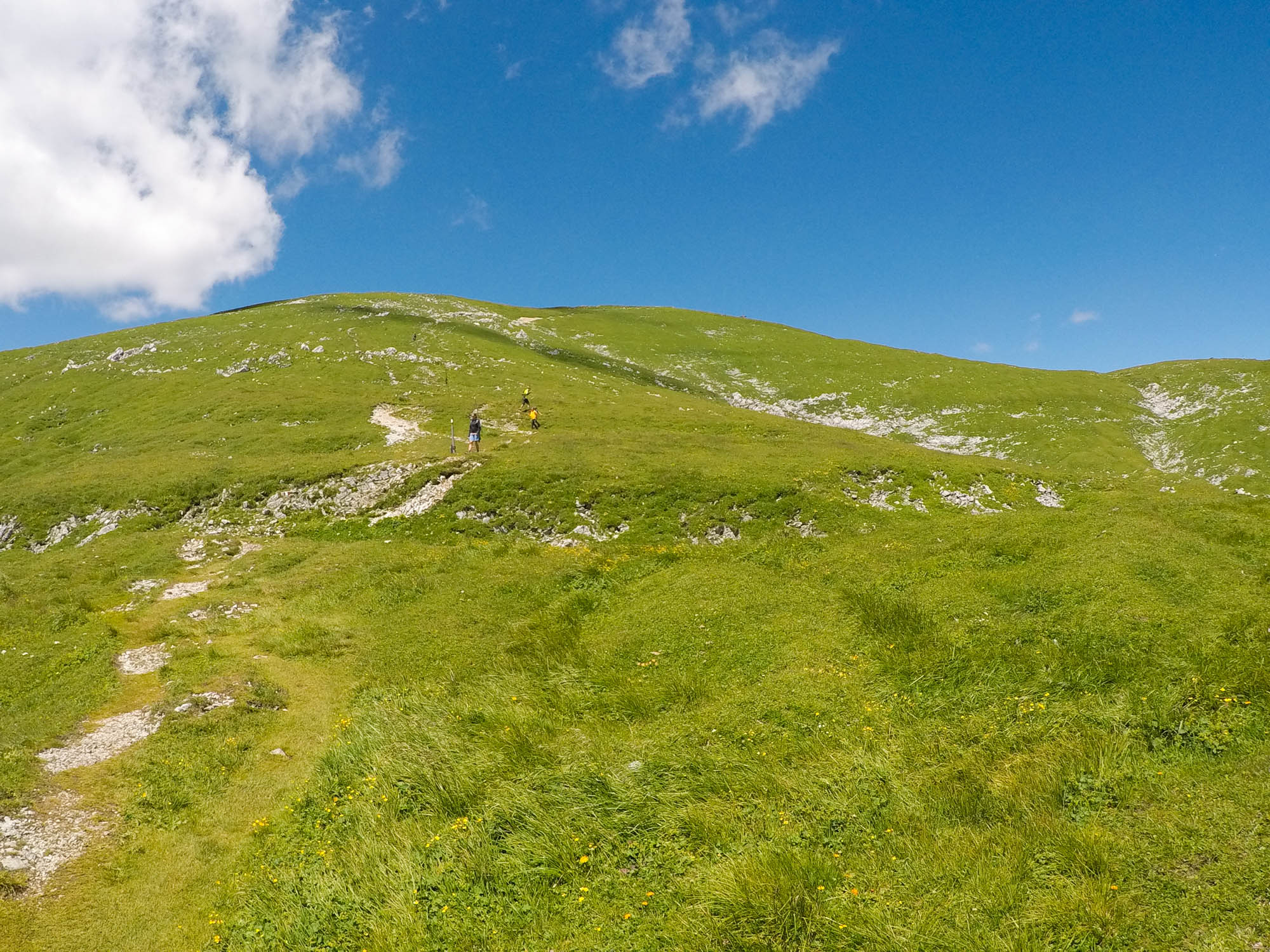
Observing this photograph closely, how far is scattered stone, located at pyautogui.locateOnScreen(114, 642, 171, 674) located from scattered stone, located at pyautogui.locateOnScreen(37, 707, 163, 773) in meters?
3.44

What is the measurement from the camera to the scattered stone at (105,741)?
55.8 ft

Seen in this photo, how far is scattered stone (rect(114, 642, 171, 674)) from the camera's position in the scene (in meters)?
22.8

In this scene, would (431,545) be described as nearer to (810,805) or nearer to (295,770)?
(295,770)

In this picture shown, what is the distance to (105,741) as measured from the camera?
18172 mm

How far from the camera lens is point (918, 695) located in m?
16.5

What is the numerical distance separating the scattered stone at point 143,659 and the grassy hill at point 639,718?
38 cm

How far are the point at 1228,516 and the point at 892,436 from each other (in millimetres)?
66999

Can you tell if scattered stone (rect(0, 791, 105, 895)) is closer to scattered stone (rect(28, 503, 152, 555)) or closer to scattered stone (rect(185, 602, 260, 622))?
scattered stone (rect(185, 602, 260, 622))

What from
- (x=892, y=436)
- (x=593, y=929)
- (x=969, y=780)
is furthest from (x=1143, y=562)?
(x=892, y=436)

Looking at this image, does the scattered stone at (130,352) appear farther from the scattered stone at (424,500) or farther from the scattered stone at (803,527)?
the scattered stone at (803,527)

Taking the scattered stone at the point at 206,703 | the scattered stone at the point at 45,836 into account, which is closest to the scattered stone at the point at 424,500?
the scattered stone at the point at 206,703

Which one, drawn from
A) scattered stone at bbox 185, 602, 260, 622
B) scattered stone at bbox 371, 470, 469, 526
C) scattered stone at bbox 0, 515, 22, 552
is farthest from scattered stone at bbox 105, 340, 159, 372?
scattered stone at bbox 185, 602, 260, 622

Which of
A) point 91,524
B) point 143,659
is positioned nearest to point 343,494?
point 91,524

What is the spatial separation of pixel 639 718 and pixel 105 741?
1538 centimetres
